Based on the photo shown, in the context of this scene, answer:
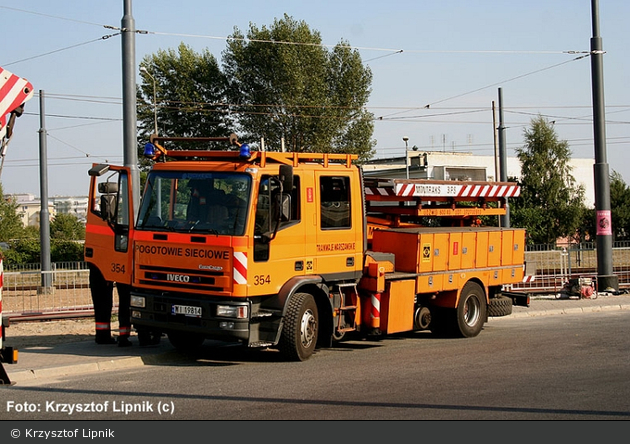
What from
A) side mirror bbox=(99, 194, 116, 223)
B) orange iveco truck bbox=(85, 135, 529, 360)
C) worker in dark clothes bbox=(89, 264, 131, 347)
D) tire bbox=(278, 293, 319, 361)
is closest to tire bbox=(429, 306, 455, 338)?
orange iveco truck bbox=(85, 135, 529, 360)

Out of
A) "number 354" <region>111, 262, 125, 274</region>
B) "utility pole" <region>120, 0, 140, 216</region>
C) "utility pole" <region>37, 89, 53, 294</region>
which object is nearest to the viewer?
"number 354" <region>111, 262, 125, 274</region>

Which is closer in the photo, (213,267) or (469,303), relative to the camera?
(213,267)

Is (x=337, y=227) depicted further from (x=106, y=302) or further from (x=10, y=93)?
(x=10, y=93)

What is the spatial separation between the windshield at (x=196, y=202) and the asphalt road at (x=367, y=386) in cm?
201

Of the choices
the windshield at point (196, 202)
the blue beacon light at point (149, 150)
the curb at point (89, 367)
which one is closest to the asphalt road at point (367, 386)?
the curb at point (89, 367)

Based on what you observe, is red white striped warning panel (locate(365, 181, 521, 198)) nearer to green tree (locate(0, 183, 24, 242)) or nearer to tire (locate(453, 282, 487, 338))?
tire (locate(453, 282, 487, 338))

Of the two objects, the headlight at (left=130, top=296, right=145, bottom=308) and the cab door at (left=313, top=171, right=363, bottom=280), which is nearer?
the headlight at (left=130, top=296, right=145, bottom=308)

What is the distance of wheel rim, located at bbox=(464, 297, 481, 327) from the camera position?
14.5 meters

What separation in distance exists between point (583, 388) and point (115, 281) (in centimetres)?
711

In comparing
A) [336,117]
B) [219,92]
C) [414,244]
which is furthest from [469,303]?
[219,92]

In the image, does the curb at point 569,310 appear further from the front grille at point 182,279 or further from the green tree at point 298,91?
the green tree at point 298,91

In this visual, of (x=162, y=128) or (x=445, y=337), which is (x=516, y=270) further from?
(x=162, y=128)

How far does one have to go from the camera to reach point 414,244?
517 inches

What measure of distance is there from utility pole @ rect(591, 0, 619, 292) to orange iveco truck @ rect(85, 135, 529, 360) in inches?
339
